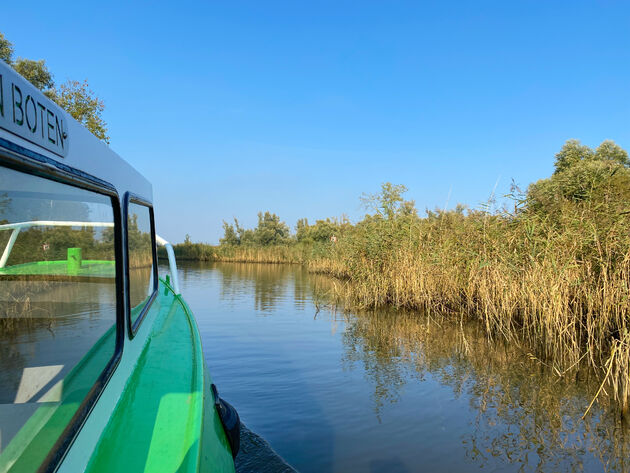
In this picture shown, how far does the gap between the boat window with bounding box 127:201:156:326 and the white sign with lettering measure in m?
1.05

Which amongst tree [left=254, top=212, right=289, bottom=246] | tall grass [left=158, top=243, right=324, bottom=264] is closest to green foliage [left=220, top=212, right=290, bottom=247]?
tree [left=254, top=212, right=289, bottom=246]

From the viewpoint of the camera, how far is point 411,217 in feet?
39.3

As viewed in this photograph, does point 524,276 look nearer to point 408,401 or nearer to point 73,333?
point 408,401

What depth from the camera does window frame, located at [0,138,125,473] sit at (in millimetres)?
1103

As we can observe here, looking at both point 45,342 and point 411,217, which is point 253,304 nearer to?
point 411,217

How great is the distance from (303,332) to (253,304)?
4.00m

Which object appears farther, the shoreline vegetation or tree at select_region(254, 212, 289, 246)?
tree at select_region(254, 212, 289, 246)

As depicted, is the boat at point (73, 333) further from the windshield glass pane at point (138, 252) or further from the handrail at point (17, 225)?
the windshield glass pane at point (138, 252)

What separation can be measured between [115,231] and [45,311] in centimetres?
73

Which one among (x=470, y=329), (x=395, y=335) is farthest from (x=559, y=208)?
(x=395, y=335)

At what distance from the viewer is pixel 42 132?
1289mm

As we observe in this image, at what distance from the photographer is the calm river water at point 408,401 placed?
3904 mm

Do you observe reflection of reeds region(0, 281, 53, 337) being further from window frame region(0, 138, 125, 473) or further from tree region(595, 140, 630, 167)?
tree region(595, 140, 630, 167)

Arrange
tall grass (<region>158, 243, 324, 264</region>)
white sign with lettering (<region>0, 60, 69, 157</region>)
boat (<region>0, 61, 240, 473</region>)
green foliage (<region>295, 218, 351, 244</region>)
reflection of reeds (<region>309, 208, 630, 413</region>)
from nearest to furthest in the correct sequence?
white sign with lettering (<region>0, 60, 69, 157</region>)
boat (<region>0, 61, 240, 473</region>)
reflection of reeds (<region>309, 208, 630, 413</region>)
tall grass (<region>158, 243, 324, 264</region>)
green foliage (<region>295, 218, 351, 244</region>)
